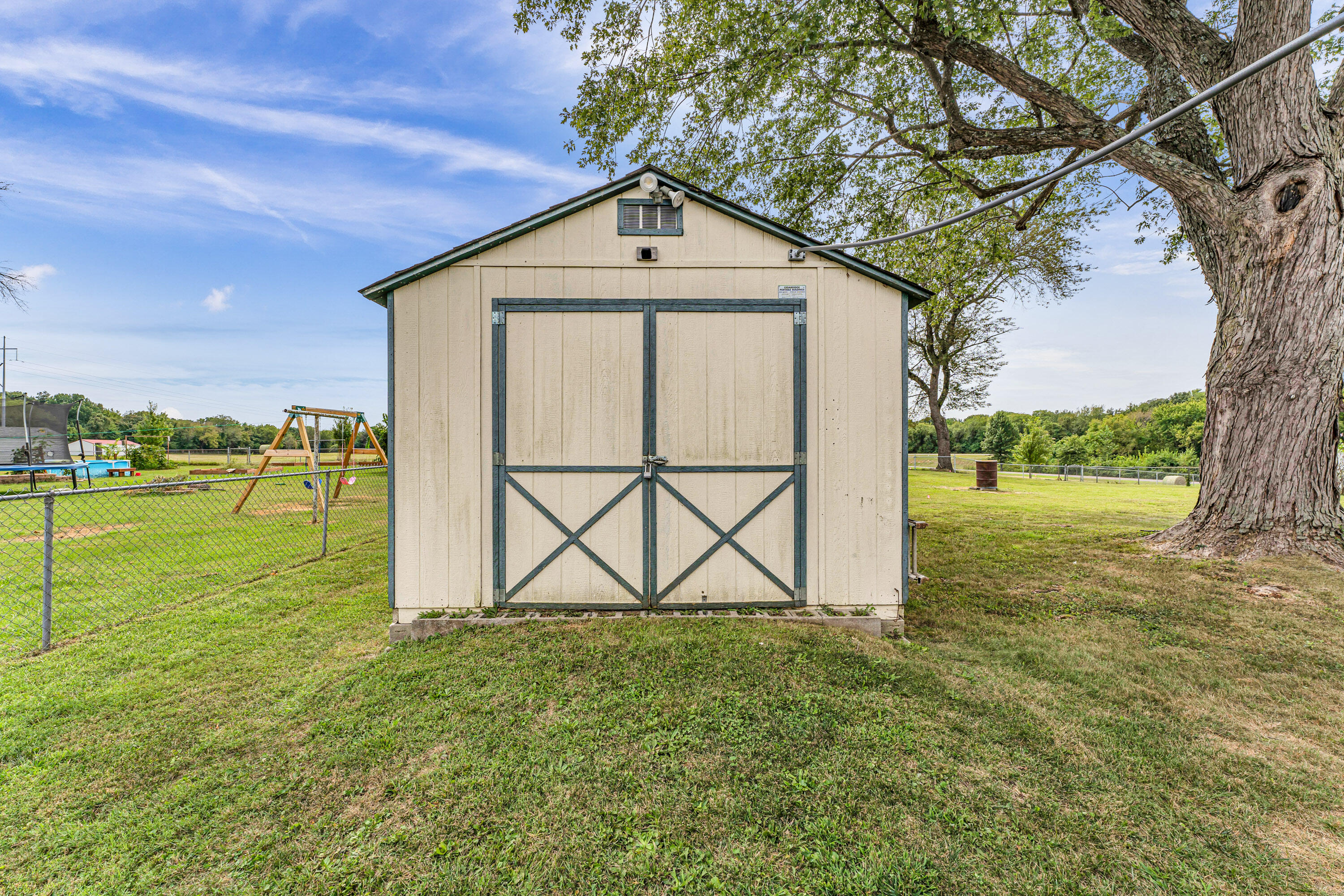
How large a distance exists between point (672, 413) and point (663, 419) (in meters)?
0.09

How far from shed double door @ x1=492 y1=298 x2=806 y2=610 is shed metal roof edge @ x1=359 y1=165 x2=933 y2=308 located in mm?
581

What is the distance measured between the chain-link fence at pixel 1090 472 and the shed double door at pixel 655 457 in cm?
1805

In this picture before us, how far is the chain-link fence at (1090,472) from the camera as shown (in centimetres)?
2128

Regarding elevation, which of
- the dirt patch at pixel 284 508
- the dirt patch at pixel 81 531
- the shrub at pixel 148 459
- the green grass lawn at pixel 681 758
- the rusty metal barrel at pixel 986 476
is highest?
the shrub at pixel 148 459

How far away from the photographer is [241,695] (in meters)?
3.24

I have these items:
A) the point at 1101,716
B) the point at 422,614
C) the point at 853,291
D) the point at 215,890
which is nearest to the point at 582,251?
the point at 853,291

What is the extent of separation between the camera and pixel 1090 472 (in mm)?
24766

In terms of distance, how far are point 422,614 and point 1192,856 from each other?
190 inches

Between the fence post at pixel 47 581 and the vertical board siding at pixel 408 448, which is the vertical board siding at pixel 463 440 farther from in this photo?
the fence post at pixel 47 581

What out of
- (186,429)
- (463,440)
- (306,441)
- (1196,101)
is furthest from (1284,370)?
(186,429)

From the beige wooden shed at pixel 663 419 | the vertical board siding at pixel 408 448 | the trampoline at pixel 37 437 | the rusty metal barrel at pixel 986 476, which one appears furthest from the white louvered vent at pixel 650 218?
the trampoline at pixel 37 437

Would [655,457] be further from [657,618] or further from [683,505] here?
[657,618]

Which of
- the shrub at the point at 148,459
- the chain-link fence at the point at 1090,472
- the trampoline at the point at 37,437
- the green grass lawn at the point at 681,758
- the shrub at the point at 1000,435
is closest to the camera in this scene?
the green grass lawn at the point at 681,758

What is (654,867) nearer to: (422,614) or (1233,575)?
(422,614)
